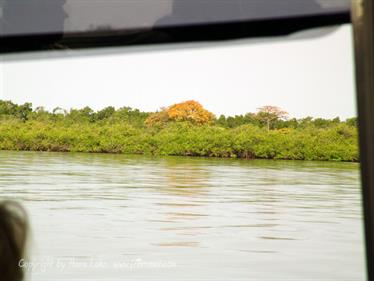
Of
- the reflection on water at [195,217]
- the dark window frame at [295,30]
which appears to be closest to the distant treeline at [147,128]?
the dark window frame at [295,30]

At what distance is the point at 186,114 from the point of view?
4.31 metres

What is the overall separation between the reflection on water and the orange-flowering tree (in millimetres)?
3199

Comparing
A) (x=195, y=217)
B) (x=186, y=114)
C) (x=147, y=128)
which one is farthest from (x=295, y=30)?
(x=195, y=217)

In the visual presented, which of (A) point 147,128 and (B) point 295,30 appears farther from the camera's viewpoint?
(A) point 147,128

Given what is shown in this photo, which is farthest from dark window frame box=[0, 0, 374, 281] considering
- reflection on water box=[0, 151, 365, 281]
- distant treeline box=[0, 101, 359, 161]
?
reflection on water box=[0, 151, 365, 281]

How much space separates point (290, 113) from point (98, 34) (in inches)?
107

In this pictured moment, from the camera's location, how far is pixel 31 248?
2.41 ft

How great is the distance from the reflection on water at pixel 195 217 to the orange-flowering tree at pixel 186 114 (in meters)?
3.20

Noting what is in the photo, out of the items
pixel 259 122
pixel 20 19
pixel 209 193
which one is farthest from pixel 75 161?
pixel 20 19

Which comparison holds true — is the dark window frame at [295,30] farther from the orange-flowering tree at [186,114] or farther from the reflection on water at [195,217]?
the reflection on water at [195,217]

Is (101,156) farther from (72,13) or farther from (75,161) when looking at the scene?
(72,13)

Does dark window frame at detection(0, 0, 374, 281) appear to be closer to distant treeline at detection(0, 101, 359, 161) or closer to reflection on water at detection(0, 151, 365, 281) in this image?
distant treeline at detection(0, 101, 359, 161)

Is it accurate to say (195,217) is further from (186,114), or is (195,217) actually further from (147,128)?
(186,114)

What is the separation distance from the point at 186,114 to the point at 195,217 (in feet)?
43.3
